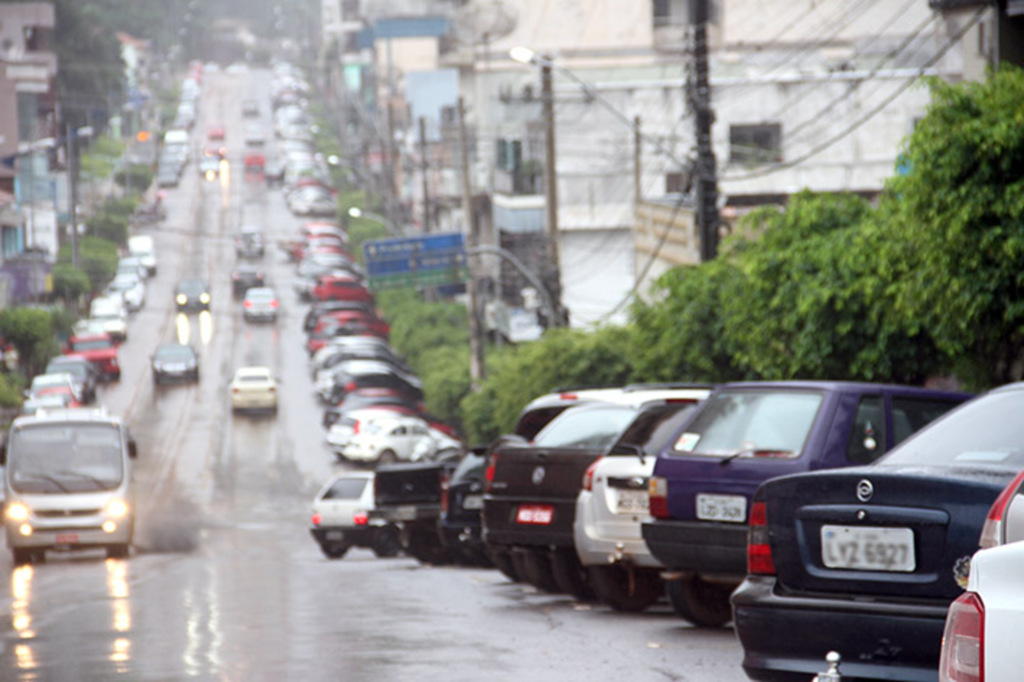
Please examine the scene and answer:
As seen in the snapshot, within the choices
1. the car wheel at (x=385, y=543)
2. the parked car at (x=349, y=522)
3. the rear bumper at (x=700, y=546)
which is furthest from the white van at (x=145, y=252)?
the rear bumper at (x=700, y=546)

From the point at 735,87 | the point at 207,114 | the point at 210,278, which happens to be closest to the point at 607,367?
the point at 735,87

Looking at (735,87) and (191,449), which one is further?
(735,87)

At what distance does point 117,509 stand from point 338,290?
52.7 metres

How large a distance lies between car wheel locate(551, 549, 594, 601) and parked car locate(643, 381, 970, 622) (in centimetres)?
281

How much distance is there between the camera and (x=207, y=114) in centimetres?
14588

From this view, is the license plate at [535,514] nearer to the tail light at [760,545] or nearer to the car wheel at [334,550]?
the tail light at [760,545]

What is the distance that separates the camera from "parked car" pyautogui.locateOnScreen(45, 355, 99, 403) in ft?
188

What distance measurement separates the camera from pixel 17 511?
2450 centimetres

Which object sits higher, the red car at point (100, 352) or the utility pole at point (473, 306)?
the utility pole at point (473, 306)

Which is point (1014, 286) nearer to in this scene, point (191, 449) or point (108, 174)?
point (191, 449)

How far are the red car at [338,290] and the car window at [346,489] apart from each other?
1917 inches

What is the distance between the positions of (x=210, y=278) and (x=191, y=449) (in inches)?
1416

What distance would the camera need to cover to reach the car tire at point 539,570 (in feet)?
50.6

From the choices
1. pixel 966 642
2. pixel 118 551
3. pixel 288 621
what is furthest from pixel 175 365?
pixel 966 642
